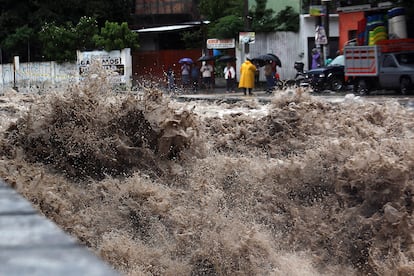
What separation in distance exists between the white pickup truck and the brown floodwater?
858 cm

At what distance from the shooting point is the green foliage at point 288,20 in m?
28.6

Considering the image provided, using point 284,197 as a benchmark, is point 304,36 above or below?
above

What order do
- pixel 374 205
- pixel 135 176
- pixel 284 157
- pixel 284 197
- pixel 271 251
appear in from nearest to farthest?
1. pixel 271 251
2. pixel 374 205
3. pixel 284 197
4. pixel 135 176
5. pixel 284 157

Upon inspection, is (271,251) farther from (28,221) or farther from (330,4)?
(330,4)

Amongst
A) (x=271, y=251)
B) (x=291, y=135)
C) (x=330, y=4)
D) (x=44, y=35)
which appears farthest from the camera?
(x=44, y=35)

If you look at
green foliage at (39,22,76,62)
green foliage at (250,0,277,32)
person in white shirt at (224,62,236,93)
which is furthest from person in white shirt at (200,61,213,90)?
green foliage at (39,22,76,62)

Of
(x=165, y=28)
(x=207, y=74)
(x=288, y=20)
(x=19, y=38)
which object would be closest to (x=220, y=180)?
(x=207, y=74)

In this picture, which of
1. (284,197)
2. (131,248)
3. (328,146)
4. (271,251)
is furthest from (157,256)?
(328,146)

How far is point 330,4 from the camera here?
27203 millimetres

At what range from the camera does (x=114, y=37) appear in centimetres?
2898

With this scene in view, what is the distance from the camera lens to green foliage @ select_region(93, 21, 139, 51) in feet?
94.4

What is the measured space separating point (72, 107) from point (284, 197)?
362 centimetres

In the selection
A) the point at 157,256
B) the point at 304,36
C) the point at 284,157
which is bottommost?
the point at 157,256

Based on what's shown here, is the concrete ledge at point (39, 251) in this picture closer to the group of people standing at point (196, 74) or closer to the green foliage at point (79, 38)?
the group of people standing at point (196, 74)
